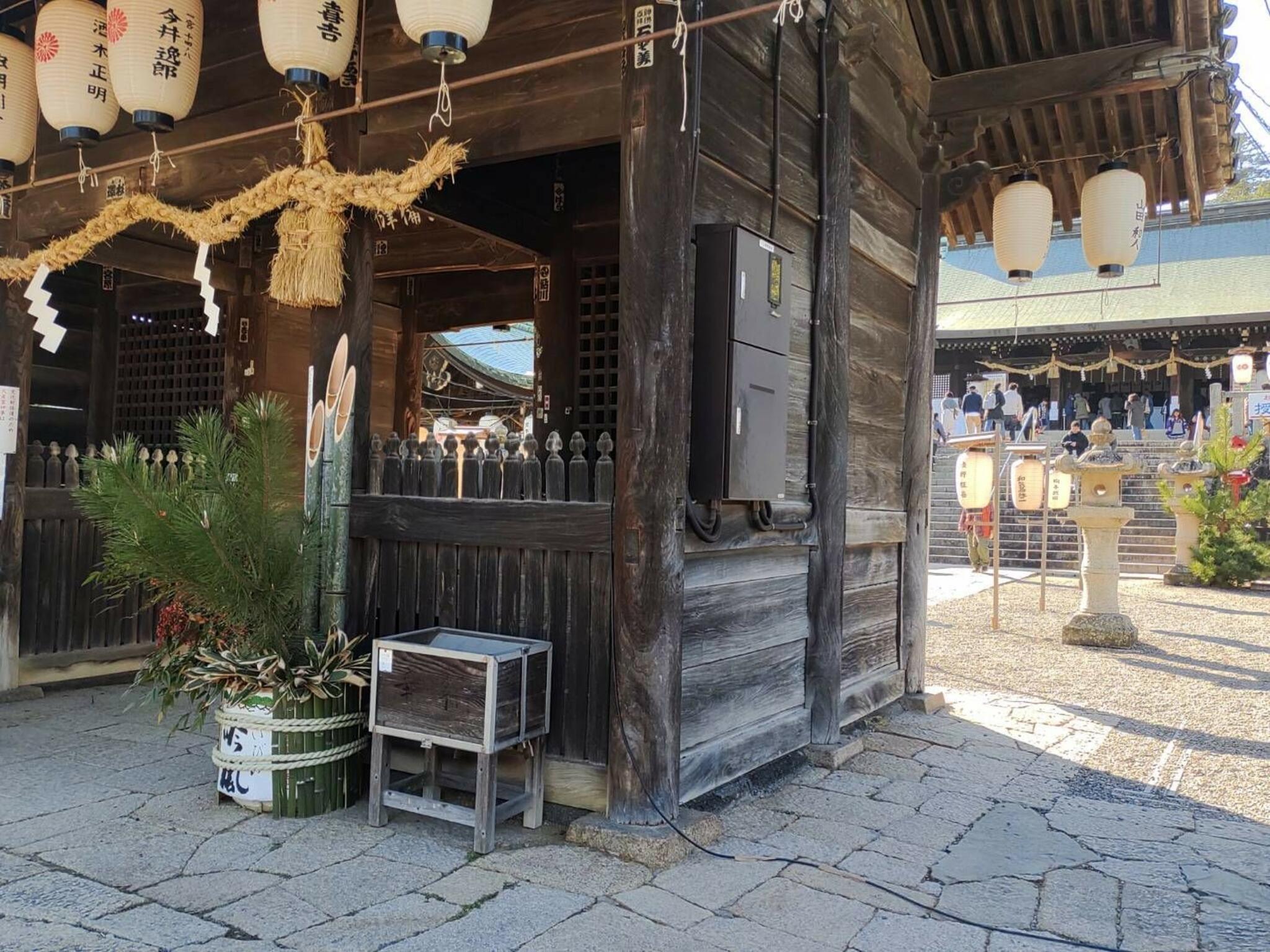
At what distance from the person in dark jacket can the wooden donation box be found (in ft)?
65.6

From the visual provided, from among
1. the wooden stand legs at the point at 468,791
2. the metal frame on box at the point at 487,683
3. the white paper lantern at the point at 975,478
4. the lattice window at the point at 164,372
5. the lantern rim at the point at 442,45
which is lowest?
the wooden stand legs at the point at 468,791

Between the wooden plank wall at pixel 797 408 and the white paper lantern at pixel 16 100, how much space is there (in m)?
4.16

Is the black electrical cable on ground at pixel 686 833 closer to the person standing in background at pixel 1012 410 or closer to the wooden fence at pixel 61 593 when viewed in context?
the wooden fence at pixel 61 593

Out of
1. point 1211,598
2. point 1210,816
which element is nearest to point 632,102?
point 1210,816

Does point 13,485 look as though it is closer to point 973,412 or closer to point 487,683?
point 487,683

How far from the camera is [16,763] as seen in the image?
15.3 ft

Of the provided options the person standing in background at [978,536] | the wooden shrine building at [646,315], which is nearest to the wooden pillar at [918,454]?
the wooden shrine building at [646,315]

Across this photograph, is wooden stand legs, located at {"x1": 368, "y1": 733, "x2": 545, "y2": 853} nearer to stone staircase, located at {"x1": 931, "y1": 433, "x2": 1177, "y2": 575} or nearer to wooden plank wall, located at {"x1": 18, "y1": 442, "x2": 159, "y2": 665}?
wooden plank wall, located at {"x1": 18, "y1": 442, "x2": 159, "y2": 665}

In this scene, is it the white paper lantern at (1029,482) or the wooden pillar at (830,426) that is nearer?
the wooden pillar at (830,426)

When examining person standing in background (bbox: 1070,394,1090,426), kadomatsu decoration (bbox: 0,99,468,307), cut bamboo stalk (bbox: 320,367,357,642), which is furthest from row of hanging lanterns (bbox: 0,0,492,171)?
person standing in background (bbox: 1070,394,1090,426)

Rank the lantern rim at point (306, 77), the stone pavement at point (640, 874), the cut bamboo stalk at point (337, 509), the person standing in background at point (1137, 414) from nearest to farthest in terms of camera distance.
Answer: the stone pavement at point (640, 874) → the lantern rim at point (306, 77) → the cut bamboo stalk at point (337, 509) → the person standing in background at point (1137, 414)

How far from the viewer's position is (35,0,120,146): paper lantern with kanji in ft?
16.3

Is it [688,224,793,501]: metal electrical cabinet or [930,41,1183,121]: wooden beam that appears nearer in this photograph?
[688,224,793,501]: metal electrical cabinet

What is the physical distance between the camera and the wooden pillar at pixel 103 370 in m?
8.39
